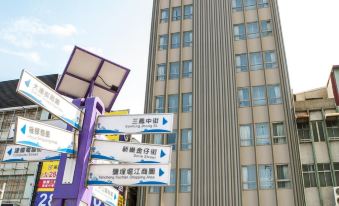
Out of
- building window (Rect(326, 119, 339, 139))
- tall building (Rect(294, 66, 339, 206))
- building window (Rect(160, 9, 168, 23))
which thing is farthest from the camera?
building window (Rect(160, 9, 168, 23))

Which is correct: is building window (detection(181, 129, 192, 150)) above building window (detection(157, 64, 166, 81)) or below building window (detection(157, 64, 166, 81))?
below

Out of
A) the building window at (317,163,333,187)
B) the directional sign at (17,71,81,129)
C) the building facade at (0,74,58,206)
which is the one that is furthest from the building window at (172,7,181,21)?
the directional sign at (17,71,81,129)

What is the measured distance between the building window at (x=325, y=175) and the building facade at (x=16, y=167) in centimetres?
2092

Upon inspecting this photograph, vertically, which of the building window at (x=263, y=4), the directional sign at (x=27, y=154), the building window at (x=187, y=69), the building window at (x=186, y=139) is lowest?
the directional sign at (x=27, y=154)

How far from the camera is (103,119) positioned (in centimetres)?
618

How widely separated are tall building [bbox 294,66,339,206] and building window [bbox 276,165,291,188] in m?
1.35

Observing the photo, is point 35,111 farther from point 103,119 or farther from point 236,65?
point 103,119

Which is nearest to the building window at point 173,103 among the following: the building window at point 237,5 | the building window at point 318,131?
the building window at point 237,5

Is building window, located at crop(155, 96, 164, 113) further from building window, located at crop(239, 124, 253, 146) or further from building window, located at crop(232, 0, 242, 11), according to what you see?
building window, located at crop(232, 0, 242, 11)

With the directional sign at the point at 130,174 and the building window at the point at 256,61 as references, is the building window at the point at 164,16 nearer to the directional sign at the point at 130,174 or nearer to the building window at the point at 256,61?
the building window at the point at 256,61

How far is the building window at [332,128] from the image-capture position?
24328 millimetres

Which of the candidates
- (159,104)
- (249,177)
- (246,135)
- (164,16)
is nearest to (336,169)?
(249,177)

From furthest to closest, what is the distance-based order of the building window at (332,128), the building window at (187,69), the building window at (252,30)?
1. the building window at (187,69)
2. the building window at (252,30)
3. the building window at (332,128)

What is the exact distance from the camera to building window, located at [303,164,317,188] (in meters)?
23.3
